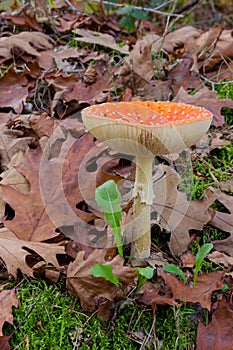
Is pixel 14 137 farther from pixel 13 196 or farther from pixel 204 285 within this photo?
pixel 204 285

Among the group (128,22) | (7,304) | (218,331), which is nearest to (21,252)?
(7,304)

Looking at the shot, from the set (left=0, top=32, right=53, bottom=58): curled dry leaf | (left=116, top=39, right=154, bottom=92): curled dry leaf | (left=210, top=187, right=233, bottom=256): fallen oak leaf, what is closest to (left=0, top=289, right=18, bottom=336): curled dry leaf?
(left=210, top=187, right=233, bottom=256): fallen oak leaf

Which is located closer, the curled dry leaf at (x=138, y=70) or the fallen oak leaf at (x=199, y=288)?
the fallen oak leaf at (x=199, y=288)

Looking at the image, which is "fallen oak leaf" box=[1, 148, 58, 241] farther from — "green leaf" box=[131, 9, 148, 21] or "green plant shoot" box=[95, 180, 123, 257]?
"green leaf" box=[131, 9, 148, 21]

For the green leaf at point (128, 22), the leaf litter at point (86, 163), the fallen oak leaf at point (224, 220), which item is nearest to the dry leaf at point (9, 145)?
the leaf litter at point (86, 163)

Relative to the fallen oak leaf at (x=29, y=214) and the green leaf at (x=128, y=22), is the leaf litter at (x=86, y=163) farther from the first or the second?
the green leaf at (x=128, y=22)

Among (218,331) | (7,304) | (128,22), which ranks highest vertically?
(128,22)

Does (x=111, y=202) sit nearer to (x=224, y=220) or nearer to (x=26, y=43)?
(x=224, y=220)

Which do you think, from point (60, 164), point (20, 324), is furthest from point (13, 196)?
point (20, 324)
